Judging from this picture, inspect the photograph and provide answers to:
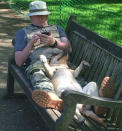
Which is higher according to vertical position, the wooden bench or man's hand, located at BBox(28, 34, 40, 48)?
man's hand, located at BBox(28, 34, 40, 48)

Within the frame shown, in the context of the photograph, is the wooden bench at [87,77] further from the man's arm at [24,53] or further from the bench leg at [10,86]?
the man's arm at [24,53]

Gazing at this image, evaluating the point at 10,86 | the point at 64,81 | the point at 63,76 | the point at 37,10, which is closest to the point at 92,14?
the point at 10,86

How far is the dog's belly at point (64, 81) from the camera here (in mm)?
3955

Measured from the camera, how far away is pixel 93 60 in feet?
14.9

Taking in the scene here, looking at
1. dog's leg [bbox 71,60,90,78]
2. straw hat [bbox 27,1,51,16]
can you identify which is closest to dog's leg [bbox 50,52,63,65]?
dog's leg [bbox 71,60,90,78]

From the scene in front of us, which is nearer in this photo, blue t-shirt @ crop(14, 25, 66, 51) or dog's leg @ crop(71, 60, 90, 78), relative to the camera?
dog's leg @ crop(71, 60, 90, 78)

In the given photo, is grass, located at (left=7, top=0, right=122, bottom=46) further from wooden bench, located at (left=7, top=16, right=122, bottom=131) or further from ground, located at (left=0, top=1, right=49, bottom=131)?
wooden bench, located at (left=7, top=16, right=122, bottom=131)

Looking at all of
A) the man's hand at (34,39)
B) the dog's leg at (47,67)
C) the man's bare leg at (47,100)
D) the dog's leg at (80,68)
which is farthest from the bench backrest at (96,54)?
the man's hand at (34,39)

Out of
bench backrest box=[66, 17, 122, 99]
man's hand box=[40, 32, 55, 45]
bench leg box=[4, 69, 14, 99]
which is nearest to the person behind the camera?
bench backrest box=[66, 17, 122, 99]

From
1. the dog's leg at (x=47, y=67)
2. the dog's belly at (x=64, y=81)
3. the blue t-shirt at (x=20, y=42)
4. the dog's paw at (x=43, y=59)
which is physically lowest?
the dog's belly at (x=64, y=81)

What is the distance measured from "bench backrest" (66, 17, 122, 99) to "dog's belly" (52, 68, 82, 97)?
0.97 feet

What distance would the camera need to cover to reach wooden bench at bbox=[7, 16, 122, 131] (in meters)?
3.21

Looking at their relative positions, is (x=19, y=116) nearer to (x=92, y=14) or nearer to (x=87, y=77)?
(x=87, y=77)

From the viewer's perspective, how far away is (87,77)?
4.57 metres
